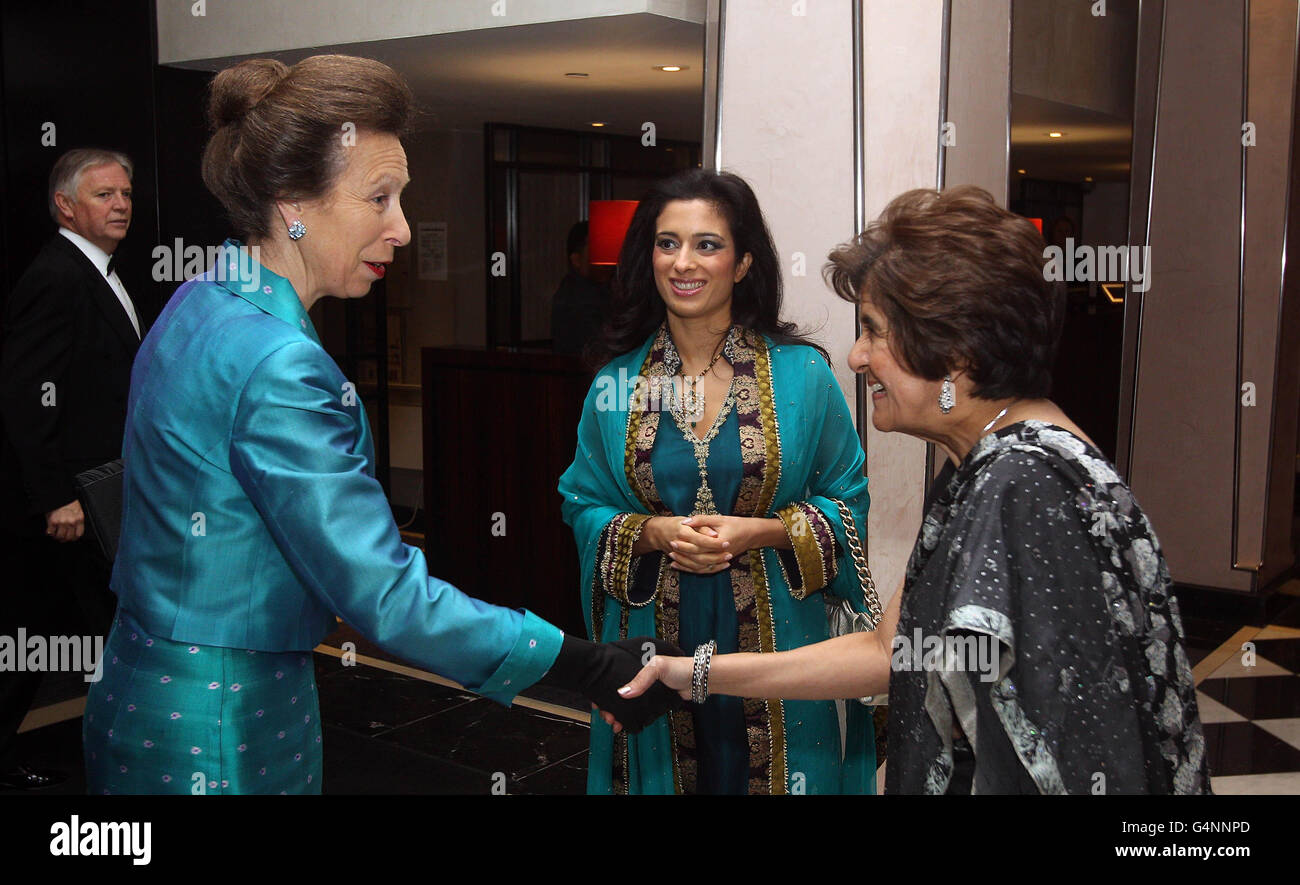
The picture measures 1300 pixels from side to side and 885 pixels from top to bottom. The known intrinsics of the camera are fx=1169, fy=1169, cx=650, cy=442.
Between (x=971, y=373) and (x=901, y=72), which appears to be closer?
(x=971, y=373)

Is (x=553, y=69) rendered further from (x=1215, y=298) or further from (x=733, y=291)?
(x=733, y=291)

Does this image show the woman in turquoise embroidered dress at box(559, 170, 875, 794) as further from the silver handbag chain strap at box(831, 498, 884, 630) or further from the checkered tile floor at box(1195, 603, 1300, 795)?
the checkered tile floor at box(1195, 603, 1300, 795)

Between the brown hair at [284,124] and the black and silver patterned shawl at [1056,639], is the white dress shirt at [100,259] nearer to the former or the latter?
the brown hair at [284,124]

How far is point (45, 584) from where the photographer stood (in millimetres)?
3777

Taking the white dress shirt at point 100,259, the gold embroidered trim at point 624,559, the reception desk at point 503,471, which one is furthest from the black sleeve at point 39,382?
the gold embroidered trim at point 624,559

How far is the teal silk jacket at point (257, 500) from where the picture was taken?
1.40 metres

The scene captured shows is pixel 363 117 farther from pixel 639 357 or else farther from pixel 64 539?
pixel 64 539

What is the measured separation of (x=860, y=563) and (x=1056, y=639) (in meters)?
1.15

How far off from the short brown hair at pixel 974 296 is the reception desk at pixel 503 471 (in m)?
3.40

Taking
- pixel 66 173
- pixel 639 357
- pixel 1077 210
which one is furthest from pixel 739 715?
pixel 1077 210

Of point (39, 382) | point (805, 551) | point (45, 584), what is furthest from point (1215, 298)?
point (45, 584)

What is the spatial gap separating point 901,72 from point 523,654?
2.25 m

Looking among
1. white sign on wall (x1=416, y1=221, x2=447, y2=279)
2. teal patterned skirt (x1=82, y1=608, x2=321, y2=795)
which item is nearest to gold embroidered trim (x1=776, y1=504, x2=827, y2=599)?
teal patterned skirt (x1=82, y1=608, x2=321, y2=795)
